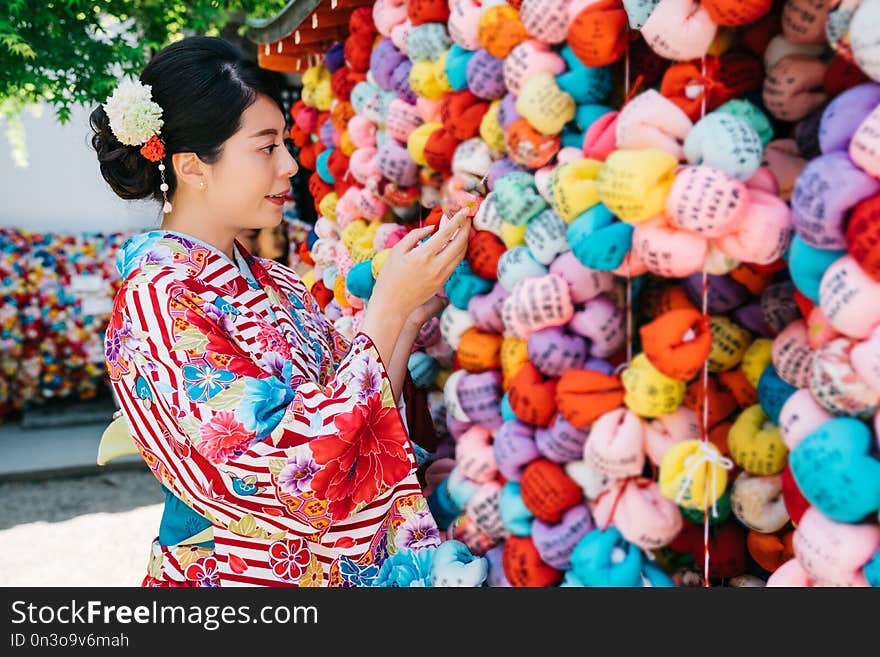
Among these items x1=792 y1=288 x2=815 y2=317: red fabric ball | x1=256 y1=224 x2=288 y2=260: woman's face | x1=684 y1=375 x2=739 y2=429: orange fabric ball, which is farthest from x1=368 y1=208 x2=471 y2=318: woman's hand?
x1=256 y1=224 x2=288 y2=260: woman's face

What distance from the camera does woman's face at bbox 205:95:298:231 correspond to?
1375 mm

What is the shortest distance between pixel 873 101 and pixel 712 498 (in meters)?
0.42

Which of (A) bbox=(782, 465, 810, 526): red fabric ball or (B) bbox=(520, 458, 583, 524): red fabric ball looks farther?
(B) bbox=(520, 458, 583, 524): red fabric ball

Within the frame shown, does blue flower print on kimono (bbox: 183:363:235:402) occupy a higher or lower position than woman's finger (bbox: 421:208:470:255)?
lower

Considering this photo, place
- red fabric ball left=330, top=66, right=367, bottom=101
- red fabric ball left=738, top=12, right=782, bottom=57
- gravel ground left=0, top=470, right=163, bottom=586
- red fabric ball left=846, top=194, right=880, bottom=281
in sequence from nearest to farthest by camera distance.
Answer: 1. red fabric ball left=846, top=194, right=880, bottom=281
2. red fabric ball left=738, top=12, right=782, bottom=57
3. red fabric ball left=330, top=66, right=367, bottom=101
4. gravel ground left=0, top=470, right=163, bottom=586

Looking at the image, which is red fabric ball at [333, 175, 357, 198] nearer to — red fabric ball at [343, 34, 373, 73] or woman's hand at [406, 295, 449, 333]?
red fabric ball at [343, 34, 373, 73]

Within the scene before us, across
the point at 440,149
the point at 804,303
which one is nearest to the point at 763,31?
the point at 804,303

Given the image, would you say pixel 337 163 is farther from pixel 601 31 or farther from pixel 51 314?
pixel 51 314

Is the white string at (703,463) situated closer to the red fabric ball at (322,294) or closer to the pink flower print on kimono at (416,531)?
the pink flower print on kimono at (416,531)

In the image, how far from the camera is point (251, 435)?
1191 millimetres

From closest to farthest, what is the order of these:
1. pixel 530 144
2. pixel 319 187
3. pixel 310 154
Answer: pixel 530 144
pixel 319 187
pixel 310 154

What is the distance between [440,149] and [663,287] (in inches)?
17.8

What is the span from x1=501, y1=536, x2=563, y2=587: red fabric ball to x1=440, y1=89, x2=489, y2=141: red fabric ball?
0.59m

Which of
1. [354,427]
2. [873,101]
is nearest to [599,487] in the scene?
[354,427]
